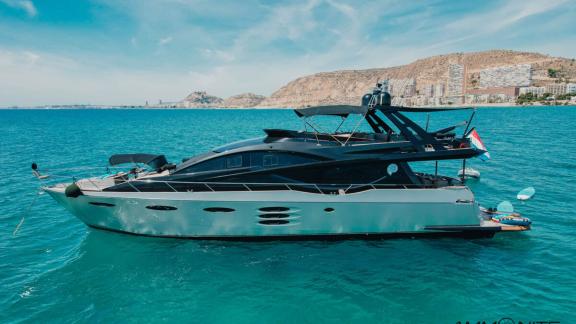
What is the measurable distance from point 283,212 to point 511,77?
212452 mm

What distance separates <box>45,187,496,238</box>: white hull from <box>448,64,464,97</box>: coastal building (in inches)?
7776

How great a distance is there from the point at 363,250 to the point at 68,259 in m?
8.35

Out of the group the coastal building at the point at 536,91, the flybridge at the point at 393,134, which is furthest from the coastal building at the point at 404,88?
the flybridge at the point at 393,134

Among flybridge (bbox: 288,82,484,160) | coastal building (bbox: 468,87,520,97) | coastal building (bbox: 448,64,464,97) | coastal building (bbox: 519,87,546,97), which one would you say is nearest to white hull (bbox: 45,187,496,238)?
flybridge (bbox: 288,82,484,160)

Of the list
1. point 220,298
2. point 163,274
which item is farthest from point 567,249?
point 163,274

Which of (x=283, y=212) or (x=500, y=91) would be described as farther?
(x=500, y=91)

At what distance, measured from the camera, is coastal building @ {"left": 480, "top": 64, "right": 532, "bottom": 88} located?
576ft

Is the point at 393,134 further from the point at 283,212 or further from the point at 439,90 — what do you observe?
the point at 439,90

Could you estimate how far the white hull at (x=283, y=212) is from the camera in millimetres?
9094

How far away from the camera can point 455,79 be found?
190 m

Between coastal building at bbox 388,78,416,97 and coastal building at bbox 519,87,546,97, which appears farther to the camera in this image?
coastal building at bbox 388,78,416,97

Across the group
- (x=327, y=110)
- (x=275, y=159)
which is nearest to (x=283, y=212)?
(x=275, y=159)

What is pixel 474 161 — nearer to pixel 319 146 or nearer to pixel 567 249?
pixel 567 249

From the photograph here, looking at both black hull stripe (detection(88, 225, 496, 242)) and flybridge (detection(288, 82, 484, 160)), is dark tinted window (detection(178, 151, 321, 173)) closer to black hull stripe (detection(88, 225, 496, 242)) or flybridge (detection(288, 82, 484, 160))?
flybridge (detection(288, 82, 484, 160))
